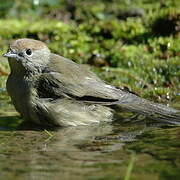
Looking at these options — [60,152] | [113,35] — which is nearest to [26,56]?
[60,152]

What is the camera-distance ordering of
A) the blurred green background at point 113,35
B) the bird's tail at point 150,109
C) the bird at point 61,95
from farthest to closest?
the blurred green background at point 113,35
the bird at point 61,95
the bird's tail at point 150,109

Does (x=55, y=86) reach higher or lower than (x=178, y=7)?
lower

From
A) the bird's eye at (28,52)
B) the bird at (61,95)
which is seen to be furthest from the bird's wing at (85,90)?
the bird's eye at (28,52)

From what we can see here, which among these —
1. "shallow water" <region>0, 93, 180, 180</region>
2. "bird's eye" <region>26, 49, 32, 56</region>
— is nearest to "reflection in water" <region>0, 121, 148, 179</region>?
"shallow water" <region>0, 93, 180, 180</region>

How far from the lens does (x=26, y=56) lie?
18.3ft

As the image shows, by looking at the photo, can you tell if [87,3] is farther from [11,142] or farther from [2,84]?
[11,142]

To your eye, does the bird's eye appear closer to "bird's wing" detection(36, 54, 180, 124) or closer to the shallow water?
"bird's wing" detection(36, 54, 180, 124)

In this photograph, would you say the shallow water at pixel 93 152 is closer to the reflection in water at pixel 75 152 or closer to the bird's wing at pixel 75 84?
the reflection in water at pixel 75 152

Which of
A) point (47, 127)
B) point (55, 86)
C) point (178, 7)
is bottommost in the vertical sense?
point (47, 127)

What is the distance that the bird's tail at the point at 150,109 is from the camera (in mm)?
5188

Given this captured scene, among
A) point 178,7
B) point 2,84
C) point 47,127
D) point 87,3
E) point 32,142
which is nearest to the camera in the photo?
point 32,142

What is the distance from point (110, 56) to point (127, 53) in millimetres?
279

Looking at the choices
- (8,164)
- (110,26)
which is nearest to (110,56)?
(110,26)

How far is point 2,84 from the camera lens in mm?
7055
